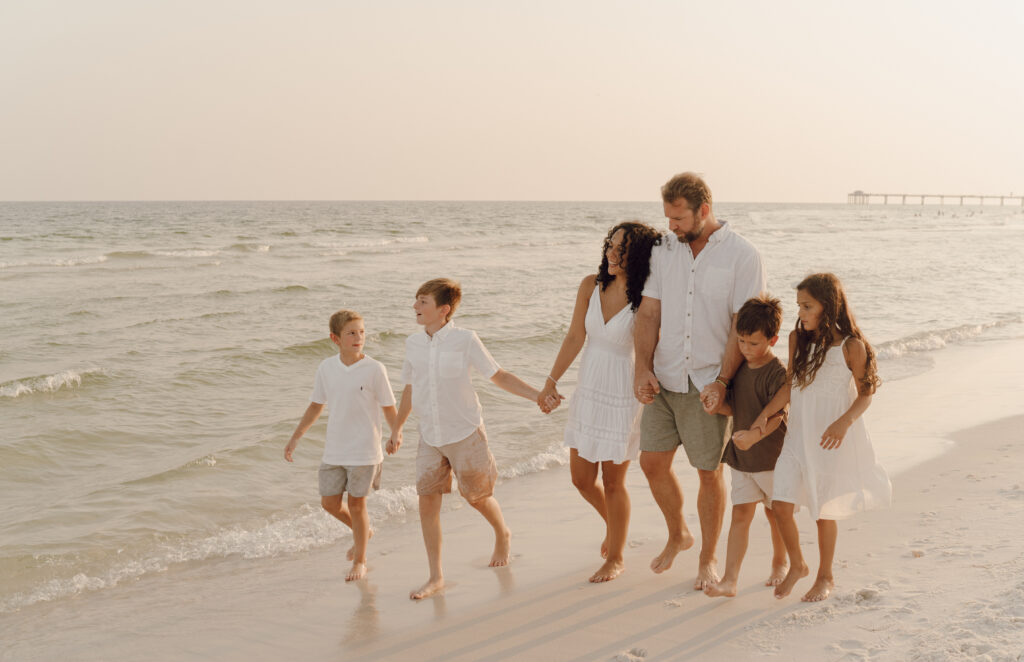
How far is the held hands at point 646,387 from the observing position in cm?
426

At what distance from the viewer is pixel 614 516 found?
461 cm

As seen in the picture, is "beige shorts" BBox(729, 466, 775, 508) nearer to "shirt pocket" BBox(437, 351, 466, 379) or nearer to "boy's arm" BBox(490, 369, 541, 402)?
"boy's arm" BBox(490, 369, 541, 402)

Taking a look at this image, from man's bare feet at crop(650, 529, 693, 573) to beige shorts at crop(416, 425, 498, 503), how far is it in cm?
98

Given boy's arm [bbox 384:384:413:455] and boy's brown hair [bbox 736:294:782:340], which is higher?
boy's brown hair [bbox 736:294:782:340]

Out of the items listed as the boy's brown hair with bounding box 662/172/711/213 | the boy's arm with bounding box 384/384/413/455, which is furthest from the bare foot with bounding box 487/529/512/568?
the boy's brown hair with bounding box 662/172/711/213

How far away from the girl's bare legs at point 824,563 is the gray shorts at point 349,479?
2.45 meters

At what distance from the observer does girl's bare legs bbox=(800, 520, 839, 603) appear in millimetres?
4086

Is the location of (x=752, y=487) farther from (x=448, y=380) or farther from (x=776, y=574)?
(x=448, y=380)

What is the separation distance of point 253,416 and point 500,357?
454cm

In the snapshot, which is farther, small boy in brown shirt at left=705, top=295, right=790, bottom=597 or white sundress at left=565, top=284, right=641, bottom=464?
white sundress at left=565, top=284, right=641, bottom=464

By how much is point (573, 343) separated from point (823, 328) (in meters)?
1.33

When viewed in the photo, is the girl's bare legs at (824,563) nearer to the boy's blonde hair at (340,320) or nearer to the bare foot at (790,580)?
the bare foot at (790,580)

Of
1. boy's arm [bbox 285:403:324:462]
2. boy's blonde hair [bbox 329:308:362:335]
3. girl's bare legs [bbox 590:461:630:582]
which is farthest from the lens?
boy's arm [bbox 285:403:324:462]

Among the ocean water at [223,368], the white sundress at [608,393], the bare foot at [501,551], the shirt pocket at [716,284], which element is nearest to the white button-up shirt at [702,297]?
the shirt pocket at [716,284]
